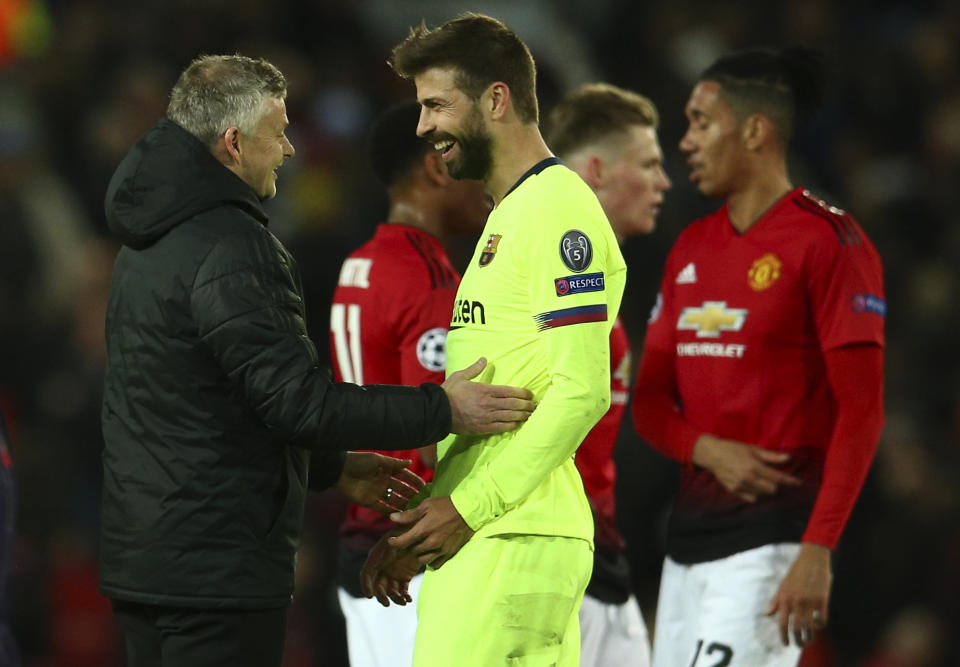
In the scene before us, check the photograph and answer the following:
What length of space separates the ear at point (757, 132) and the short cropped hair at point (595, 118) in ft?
1.97

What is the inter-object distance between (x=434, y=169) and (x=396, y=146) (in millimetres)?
184

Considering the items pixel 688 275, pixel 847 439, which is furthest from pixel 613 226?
pixel 847 439

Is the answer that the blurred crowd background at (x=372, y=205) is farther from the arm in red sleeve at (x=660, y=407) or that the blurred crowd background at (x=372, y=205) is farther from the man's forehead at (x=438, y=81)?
the man's forehead at (x=438, y=81)

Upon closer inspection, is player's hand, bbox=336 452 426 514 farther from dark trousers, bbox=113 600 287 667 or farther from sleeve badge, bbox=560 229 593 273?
sleeve badge, bbox=560 229 593 273

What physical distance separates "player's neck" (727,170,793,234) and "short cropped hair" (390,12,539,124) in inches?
49.4

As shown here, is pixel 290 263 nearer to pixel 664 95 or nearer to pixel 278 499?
pixel 278 499

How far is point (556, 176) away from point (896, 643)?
16.6 ft

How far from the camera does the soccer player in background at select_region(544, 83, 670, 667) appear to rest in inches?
193

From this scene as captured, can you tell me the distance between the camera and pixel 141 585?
3.54 meters

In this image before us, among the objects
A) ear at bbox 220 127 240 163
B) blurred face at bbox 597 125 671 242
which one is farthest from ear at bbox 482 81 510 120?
blurred face at bbox 597 125 671 242

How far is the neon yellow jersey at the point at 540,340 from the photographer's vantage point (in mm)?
3475

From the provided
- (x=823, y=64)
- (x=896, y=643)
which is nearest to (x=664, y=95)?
(x=896, y=643)

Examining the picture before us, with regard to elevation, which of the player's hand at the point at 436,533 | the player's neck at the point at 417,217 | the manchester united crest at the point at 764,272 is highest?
the player's neck at the point at 417,217

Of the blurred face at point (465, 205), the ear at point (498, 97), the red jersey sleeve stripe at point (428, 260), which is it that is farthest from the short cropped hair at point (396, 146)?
the ear at point (498, 97)
